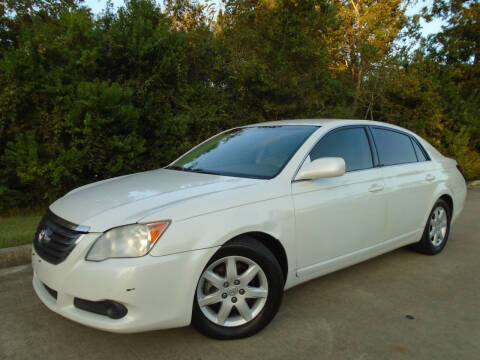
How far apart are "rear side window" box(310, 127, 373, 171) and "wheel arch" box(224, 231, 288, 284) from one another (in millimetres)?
814

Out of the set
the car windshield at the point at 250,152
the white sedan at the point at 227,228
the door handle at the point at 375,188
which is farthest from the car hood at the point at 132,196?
the door handle at the point at 375,188

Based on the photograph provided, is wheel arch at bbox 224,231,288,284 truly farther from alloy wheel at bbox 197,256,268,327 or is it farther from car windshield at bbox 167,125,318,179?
car windshield at bbox 167,125,318,179

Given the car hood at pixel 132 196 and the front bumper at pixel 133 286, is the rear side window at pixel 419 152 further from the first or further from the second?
the front bumper at pixel 133 286

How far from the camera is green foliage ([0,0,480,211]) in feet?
18.9

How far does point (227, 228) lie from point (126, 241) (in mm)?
634

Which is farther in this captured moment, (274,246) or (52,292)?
(274,246)

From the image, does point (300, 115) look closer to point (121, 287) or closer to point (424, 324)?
point (424, 324)

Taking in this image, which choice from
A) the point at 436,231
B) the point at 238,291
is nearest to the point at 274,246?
the point at 238,291

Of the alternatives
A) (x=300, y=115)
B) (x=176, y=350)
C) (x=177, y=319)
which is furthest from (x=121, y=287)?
(x=300, y=115)

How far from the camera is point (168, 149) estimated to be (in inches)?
272

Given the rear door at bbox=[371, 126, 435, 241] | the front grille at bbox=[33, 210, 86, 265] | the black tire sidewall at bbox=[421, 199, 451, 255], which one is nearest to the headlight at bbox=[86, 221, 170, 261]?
the front grille at bbox=[33, 210, 86, 265]

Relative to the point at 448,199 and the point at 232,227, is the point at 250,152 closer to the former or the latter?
the point at 232,227

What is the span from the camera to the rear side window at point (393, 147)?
402 cm

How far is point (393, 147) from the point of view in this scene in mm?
4199
